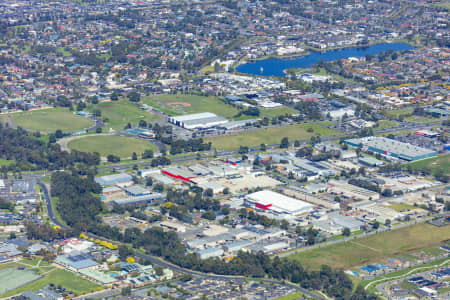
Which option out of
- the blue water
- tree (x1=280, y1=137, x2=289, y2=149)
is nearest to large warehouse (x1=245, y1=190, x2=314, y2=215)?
tree (x1=280, y1=137, x2=289, y2=149)

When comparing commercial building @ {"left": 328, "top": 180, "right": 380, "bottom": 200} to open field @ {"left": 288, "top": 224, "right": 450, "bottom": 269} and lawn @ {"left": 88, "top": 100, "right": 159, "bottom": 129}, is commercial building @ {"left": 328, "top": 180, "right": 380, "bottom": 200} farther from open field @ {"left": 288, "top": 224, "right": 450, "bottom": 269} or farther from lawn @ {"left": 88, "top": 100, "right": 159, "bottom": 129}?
lawn @ {"left": 88, "top": 100, "right": 159, "bottom": 129}

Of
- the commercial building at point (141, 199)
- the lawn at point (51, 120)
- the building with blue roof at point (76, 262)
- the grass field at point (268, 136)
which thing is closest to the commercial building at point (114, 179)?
the commercial building at point (141, 199)

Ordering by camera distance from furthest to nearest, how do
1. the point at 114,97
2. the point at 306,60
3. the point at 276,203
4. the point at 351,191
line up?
the point at 306,60 < the point at 114,97 < the point at 351,191 < the point at 276,203

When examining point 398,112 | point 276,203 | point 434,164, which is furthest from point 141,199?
point 398,112

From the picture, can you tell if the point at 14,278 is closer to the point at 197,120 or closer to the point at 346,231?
the point at 346,231

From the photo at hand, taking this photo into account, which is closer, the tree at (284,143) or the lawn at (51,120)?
the tree at (284,143)

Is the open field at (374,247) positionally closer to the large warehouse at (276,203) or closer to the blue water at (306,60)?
the large warehouse at (276,203)

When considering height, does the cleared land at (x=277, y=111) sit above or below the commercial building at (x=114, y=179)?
above
